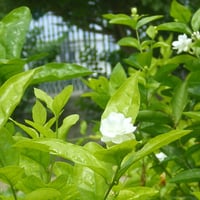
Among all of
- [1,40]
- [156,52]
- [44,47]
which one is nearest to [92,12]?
[156,52]

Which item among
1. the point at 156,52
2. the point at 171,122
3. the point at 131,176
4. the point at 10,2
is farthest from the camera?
the point at 10,2

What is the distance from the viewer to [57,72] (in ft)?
2.39

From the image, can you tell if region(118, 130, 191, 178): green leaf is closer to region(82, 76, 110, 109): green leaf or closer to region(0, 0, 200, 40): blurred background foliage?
region(82, 76, 110, 109): green leaf

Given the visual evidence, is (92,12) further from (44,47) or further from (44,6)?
(44,47)

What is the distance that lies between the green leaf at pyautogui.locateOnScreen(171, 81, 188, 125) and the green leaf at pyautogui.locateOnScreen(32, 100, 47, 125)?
27cm

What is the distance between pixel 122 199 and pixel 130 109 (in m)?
0.10

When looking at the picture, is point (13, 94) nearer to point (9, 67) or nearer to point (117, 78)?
point (9, 67)

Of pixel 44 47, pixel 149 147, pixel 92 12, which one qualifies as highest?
pixel 149 147

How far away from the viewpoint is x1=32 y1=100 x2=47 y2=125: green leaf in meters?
0.77

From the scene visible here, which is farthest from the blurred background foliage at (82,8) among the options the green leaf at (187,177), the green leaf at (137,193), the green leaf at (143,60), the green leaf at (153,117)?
the green leaf at (137,193)

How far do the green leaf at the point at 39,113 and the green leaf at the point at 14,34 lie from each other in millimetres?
73

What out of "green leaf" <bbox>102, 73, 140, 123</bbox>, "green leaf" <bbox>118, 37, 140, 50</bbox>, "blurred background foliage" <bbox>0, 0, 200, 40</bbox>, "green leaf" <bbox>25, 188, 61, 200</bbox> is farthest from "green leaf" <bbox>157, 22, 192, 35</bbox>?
"blurred background foliage" <bbox>0, 0, 200, 40</bbox>

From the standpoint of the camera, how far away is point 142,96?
102 centimetres

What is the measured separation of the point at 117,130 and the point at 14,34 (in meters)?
0.26
